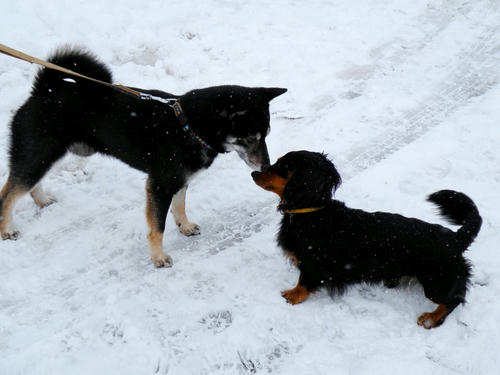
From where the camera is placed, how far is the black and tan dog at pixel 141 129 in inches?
135

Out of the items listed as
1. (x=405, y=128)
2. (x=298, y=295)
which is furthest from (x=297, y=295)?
(x=405, y=128)

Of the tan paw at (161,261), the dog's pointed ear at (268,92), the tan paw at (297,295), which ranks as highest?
the dog's pointed ear at (268,92)

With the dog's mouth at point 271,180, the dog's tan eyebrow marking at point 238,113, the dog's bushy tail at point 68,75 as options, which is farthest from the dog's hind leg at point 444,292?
the dog's bushy tail at point 68,75

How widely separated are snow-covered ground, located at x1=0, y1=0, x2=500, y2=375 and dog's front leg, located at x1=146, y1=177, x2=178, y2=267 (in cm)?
18

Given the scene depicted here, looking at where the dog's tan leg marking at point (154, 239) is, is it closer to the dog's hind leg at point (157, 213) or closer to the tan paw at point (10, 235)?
the dog's hind leg at point (157, 213)

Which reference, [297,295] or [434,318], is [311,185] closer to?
[297,295]

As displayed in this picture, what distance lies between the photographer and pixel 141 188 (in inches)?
186

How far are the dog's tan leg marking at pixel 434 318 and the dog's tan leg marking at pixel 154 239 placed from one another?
2.41m

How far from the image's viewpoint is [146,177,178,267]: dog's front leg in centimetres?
358

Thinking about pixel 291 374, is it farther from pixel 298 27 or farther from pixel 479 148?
pixel 298 27

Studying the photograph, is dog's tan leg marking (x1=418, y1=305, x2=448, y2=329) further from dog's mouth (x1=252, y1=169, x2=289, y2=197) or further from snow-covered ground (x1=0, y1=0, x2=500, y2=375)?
dog's mouth (x1=252, y1=169, x2=289, y2=197)

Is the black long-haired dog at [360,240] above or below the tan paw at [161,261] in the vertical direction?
above

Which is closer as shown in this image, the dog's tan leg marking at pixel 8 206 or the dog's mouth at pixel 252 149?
the dog's mouth at pixel 252 149

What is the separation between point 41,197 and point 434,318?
14.1 ft
